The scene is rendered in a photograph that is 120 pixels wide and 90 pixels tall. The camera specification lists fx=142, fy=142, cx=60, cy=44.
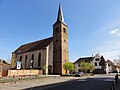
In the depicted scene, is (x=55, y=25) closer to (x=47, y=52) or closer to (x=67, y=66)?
(x=47, y=52)

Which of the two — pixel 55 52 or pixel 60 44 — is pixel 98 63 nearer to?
pixel 55 52

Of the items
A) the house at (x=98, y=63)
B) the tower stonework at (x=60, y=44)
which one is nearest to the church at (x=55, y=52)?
the tower stonework at (x=60, y=44)

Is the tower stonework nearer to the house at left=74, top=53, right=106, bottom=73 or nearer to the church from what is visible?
the church

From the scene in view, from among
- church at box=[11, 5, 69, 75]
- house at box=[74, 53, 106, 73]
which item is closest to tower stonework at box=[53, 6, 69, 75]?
church at box=[11, 5, 69, 75]

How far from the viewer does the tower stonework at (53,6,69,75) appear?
47625mm

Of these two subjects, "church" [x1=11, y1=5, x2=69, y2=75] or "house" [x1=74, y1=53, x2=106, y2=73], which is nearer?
"church" [x1=11, y1=5, x2=69, y2=75]

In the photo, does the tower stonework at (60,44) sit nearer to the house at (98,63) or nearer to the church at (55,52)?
the church at (55,52)

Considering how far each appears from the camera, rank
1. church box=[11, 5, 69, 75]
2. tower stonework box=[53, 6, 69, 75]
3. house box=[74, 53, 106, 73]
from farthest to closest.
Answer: house box=[74, 53, 106, 73], church box=[11, 5, 69, 75], tower stonework box=[53, 6, 69, 75]

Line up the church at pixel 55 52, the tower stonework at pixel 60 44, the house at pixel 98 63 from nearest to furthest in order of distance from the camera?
1. the tower stonework at pixel 60 44
2. the church at pixel 55 52
3. the house at pixel 98 63

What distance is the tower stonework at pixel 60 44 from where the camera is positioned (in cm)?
4762

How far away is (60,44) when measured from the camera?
48.7m

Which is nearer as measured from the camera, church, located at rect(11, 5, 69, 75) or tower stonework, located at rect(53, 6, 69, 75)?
tower stonework, located at rect(53, 6, 69, 75)

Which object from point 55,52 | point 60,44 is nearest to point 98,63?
point 55,52

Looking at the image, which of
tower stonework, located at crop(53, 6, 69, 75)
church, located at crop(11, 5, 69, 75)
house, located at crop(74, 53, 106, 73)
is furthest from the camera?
house, located at crop(74, 53, 106, 73)
